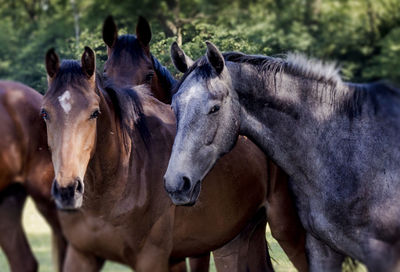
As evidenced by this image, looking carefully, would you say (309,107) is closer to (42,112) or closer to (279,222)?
(279,222)

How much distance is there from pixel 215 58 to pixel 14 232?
229 centimetres

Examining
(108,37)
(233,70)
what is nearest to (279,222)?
(233,70)

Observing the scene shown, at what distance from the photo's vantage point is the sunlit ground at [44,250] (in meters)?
6.37

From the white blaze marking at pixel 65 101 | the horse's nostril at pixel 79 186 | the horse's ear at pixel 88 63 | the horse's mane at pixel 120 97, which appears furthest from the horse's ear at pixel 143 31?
the horse's nostril at pixel 79 186

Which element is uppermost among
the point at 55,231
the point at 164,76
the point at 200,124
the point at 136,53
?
the point at 200,124

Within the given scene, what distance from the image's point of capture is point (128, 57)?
229 inches

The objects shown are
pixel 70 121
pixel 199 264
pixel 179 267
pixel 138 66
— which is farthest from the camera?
pixel 138 66

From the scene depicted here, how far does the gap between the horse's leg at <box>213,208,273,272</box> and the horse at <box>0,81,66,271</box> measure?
1483 millimetres

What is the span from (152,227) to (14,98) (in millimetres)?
1720

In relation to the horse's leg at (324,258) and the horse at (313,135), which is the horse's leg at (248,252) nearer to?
the horse's leg at (324,258)

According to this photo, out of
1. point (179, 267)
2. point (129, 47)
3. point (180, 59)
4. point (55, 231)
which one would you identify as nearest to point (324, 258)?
point (179, 267)

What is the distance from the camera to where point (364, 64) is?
24141 mm

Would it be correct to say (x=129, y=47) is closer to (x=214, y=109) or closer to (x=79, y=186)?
(x=214, y=109)

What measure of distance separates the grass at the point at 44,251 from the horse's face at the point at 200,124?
2.17 m
